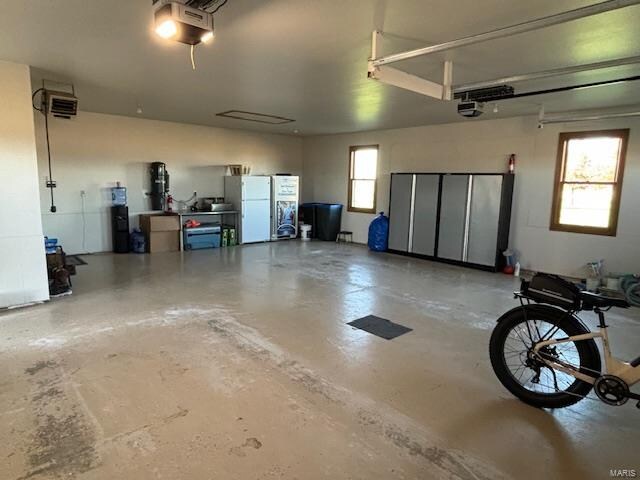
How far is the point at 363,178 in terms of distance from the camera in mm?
9117

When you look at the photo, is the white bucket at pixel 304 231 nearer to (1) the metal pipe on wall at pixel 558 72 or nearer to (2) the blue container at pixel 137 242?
(2) the blue container at pixel 137 242

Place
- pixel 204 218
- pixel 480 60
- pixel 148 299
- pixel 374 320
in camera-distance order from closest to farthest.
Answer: pixel 480 60, pixel 374 320, pixel 148 299, pixel 204 218

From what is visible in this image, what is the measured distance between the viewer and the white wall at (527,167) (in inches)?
214

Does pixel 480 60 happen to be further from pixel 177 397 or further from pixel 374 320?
pixel 177 397

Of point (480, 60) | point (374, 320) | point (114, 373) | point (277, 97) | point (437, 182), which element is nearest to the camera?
point (114, 373)

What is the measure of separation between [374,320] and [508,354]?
136 centimetres

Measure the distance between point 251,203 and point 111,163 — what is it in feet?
9.47

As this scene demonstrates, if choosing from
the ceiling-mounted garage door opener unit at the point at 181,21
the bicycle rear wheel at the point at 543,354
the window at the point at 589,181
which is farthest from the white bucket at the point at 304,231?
the ceiling-mounted garage door opener unit at the point at 181,21

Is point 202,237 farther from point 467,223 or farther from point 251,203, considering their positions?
point 467,223

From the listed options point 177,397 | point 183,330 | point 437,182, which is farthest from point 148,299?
point 437,182

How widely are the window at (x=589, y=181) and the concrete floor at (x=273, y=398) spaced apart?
1667 millimetres

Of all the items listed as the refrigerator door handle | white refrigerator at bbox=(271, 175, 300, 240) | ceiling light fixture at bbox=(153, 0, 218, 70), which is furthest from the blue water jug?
ceiling light fixture at bbox=(153, 0, 218, 70)

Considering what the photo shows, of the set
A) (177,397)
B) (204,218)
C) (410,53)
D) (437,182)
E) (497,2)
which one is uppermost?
(497,2)

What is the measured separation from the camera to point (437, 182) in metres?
7.17
